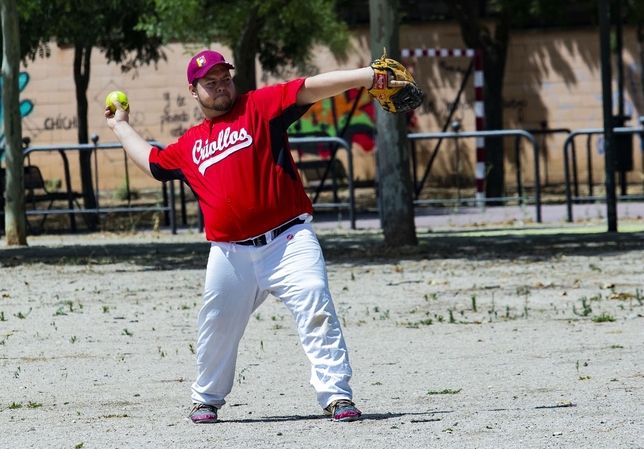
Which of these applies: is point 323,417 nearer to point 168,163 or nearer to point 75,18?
point 168,163

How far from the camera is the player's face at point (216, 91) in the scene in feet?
18.6

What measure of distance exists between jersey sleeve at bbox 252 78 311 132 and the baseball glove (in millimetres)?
349

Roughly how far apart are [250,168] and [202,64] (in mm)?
518

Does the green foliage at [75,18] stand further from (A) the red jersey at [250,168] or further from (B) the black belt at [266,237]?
(B) the black belt at [266,237]

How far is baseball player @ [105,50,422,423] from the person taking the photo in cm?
552

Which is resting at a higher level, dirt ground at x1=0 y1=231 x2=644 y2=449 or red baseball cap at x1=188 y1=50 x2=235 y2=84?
red baseball cap at x1=188 y1=50 x2=235 y2=84

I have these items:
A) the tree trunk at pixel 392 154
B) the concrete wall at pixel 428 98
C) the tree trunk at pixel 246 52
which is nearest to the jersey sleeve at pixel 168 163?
the tree trunk at pixel 392 154

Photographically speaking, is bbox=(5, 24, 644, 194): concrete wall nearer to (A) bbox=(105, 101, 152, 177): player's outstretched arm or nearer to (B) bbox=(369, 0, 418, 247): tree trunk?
(B) bbox=(369, 0, 418, 247): tree trunk

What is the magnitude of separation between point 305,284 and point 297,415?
2.25 ft

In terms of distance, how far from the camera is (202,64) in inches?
220

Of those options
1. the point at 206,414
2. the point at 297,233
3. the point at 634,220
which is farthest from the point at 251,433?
the point at 634,220

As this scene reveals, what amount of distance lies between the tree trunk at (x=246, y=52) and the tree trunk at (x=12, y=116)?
10.9 ft

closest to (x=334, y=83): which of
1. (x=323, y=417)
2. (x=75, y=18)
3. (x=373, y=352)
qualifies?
(x=323, y=417)

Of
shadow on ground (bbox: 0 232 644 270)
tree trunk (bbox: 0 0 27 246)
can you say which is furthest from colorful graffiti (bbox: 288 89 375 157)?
tree trunk (bbox: 0 0 27 246)
